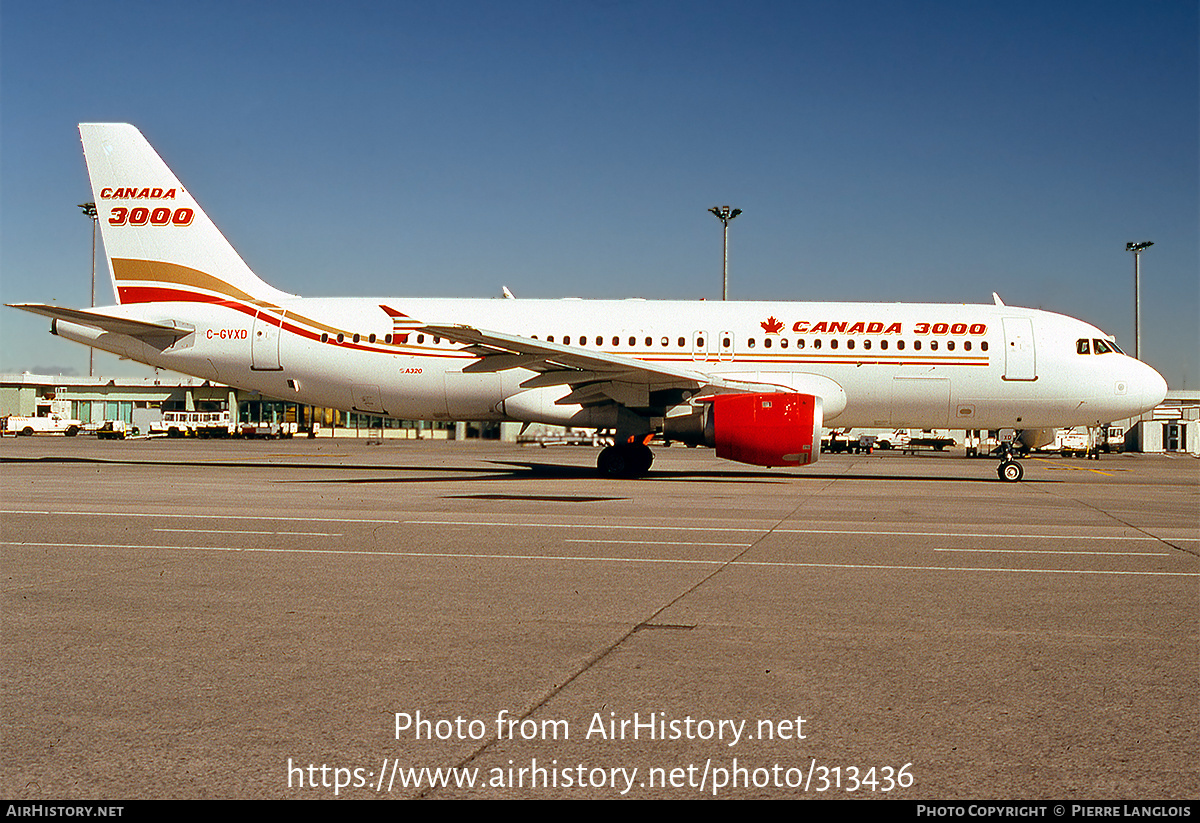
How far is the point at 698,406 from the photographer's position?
20453 mm

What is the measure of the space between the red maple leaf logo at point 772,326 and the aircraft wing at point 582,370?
142cm

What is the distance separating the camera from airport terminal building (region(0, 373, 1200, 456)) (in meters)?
61.8

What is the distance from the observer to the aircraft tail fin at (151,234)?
2348 cm

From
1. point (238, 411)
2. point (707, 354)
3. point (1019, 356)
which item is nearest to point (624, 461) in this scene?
point (707, 354)

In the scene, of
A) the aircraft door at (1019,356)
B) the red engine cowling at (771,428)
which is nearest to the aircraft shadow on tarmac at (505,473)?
the red engine cowling at (771,428)

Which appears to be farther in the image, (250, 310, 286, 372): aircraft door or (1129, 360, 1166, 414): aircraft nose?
(250, 310, 286, 372): aircraft door

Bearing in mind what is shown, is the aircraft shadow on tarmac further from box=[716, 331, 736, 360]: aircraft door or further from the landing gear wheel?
box=[716, 331, 736, 360]: aircraft door

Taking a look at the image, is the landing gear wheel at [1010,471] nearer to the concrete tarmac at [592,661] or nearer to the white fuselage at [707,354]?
the white fuselage at [707,354]

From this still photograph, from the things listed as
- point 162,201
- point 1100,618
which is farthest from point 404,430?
point 1100,618

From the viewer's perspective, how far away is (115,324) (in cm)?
2241

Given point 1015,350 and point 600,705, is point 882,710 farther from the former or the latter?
point 1015,350

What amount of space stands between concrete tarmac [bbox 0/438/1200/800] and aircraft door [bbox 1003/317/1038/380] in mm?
10748

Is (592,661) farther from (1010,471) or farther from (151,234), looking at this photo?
(151,234)

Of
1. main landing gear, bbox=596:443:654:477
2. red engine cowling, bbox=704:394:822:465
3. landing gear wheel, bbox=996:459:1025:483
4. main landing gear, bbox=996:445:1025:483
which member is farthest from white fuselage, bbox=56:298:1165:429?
red engine cowling, bbox=704:394:822:465
